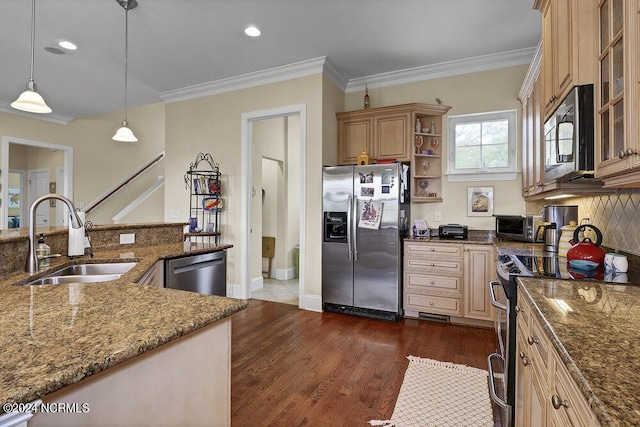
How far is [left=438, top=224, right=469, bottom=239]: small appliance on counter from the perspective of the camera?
11.8ft

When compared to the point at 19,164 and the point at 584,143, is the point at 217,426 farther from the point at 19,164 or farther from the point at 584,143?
the point at 19,164

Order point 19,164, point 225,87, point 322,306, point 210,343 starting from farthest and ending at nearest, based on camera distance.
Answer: point 19,164
point 225,87
point 322,306
point 210,343

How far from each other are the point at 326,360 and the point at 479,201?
246 cm

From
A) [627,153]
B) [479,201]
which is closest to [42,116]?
[479,201]

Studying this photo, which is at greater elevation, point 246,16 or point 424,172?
point 246,16

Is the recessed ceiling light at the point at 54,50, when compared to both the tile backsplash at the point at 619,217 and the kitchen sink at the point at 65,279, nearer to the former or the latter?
the kitchen sink at the point at 65,279

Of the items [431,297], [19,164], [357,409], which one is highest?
[19,164]

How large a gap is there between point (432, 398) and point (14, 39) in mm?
4887

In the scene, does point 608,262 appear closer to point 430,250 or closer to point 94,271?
point 430,250

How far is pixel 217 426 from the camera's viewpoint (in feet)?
3.62

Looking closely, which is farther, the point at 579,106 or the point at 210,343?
the point at 579,106

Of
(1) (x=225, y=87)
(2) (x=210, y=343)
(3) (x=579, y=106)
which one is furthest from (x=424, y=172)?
(2) (x=210, y=343)

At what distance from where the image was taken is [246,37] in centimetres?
332

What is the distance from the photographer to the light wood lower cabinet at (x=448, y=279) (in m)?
3.28
